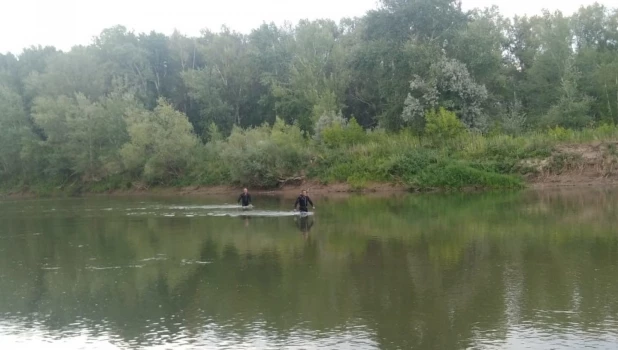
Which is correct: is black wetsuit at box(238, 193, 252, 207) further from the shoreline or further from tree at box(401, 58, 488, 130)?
tree at box(401, 58, 488, 130)

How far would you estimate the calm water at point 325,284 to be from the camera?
12.0 meters

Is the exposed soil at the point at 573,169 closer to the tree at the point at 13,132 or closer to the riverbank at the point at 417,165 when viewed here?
the riverbank at the point at 417,165

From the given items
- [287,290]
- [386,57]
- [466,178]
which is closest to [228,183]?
[386,57]

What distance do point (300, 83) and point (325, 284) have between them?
57.3 m

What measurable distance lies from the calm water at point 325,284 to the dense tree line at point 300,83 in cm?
2858

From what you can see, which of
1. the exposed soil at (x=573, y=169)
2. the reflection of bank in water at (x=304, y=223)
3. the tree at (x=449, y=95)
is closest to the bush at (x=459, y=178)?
the exposed soil at (x=573, y=169)

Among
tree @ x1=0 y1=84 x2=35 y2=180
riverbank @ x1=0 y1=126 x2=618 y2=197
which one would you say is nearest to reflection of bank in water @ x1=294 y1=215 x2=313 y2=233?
riverbank @ x1=0 y1=126 x2=618 y2=197

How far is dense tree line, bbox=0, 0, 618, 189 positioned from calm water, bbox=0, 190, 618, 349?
93.8 feet

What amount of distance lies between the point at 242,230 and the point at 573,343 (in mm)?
18656

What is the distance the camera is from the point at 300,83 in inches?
2822

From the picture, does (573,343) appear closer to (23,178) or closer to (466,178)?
(466,178)

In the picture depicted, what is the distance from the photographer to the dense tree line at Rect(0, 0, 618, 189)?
2203 inches

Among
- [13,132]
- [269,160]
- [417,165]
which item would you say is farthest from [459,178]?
[13,132]

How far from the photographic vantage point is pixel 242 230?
27.9 meters
